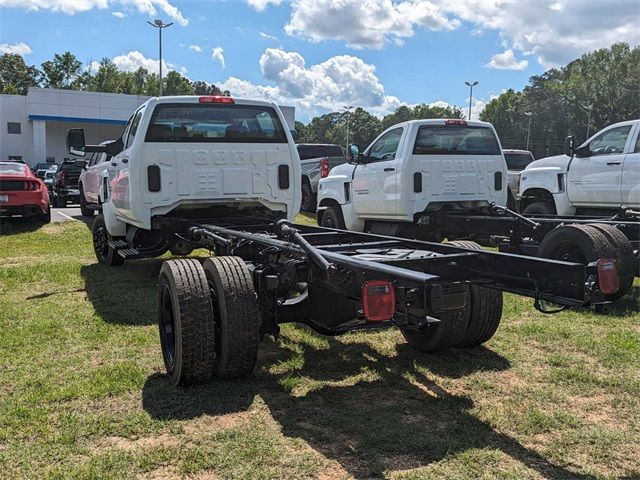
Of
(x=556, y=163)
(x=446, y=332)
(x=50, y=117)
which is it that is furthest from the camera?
(x=50, y=117)

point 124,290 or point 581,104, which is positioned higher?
point 581,104

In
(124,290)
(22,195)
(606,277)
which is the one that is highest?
(22,195)

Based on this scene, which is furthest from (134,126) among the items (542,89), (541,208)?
(542,89)

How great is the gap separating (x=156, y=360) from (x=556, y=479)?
2.87m

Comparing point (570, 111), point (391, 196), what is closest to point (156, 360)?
point (391, 196)

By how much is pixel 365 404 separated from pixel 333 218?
6860mm

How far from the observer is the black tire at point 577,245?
5.75 m

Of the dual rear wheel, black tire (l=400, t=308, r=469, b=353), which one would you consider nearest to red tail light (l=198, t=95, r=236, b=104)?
the dual rear wheel

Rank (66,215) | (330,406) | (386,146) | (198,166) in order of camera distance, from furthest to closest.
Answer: (66,215), (386,146), (198,166), (330,406)

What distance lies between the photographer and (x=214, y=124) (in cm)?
680

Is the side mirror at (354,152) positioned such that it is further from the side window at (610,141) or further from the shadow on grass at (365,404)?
the shadow on grass at (365,404)

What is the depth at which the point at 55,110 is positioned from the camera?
4650 centimetres

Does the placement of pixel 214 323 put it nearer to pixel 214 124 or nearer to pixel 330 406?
pixel 330 406

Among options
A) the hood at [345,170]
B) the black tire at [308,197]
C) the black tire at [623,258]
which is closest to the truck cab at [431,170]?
the hood at [345,170]
